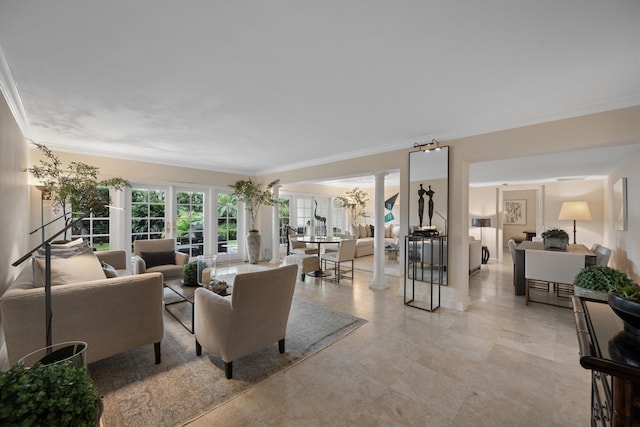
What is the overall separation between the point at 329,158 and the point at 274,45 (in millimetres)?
3441

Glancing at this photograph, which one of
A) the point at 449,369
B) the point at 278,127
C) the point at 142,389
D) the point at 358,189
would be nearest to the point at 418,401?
the point at 449,369

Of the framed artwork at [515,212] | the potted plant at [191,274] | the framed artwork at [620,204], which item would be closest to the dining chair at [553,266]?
the framed artwork at [620,204]

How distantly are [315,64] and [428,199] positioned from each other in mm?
2589

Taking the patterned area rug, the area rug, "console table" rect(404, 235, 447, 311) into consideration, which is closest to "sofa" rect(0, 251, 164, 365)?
the area rug

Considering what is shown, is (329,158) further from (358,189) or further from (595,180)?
(595,180)

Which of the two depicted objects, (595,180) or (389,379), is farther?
(595,180)

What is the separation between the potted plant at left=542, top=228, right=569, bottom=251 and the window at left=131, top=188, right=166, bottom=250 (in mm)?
7358

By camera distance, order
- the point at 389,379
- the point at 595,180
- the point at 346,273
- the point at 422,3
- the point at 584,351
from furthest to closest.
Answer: the point at 595,180
the point at 346,273
the point at 389,379
the point at 422,3
the point at 584,351

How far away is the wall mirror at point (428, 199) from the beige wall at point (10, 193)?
14.5ft

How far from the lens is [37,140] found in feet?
13.3

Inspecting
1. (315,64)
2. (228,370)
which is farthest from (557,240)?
(228,370)

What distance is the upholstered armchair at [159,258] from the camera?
13.1 feet

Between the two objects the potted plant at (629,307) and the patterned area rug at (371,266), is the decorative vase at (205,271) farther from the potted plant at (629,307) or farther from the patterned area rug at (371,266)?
the patterned area rug at (371,266)

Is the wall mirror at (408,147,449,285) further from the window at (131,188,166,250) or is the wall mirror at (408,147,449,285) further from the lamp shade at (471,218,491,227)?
the window at (131,188,166,250)
